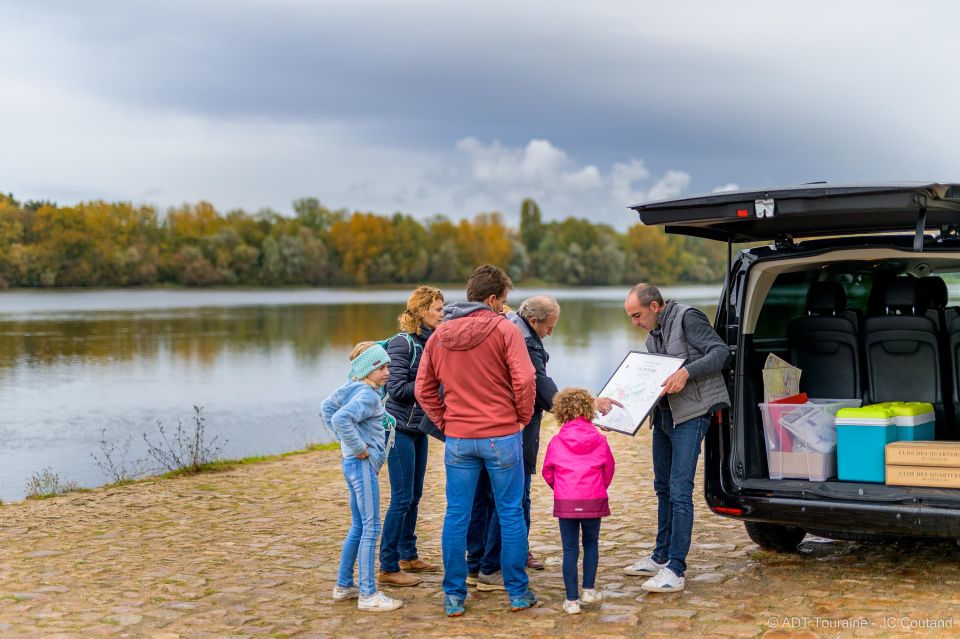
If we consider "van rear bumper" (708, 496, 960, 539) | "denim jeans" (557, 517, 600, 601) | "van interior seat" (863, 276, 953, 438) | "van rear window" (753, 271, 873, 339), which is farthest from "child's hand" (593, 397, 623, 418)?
"van interior seat" (863, 276, 953, 438)

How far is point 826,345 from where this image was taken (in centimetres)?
668

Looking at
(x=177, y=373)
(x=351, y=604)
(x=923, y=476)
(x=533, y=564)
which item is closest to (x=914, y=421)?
(x=923, y=476)

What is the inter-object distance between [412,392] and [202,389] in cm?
2179

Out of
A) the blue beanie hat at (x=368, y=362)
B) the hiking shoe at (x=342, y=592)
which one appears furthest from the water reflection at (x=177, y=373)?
the blue beanie hat at (x=368, y=362)

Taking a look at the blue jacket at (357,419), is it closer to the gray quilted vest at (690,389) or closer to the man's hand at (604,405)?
the man's hand at (604,405)

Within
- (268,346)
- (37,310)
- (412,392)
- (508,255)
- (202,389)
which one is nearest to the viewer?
(412,392)

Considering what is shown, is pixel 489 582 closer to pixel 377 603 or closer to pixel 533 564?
pixel 533 564

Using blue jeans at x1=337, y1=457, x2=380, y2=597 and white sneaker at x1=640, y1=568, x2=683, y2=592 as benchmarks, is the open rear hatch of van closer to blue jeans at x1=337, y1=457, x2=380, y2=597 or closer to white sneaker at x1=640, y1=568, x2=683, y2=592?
white sneaker at x1=640, y1=568, x2=683, y2=592

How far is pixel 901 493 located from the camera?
5.52 m

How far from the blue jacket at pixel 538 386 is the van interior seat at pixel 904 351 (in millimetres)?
2240

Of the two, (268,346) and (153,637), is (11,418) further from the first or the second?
(268,346)

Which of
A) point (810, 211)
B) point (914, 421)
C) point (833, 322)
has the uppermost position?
point (810, 211)

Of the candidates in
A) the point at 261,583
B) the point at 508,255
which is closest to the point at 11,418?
the point at 261,583

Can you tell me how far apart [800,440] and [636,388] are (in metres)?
1.11
